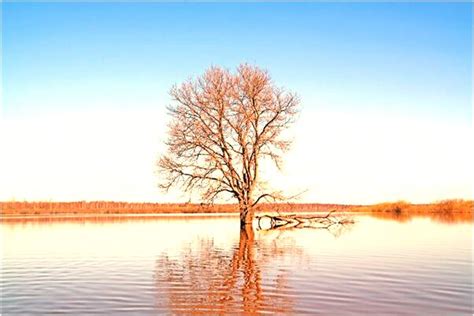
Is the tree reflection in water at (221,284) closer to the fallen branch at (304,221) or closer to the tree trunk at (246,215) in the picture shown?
the tree trunk at (246,215)

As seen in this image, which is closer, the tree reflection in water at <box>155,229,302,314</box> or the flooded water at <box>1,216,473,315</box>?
the tree reflection in water at <box>155,229,302,314</box>

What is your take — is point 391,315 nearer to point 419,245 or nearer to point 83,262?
point 83,262

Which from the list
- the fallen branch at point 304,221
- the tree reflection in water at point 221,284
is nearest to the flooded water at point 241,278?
the tree reflection in water at point 221,284

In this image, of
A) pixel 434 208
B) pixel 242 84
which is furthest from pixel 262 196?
pixel 434 208

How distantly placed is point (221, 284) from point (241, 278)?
3.36 ft

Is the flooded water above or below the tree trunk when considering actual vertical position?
below

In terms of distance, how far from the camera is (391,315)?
927 centimetres

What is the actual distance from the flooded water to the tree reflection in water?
0.02 meters

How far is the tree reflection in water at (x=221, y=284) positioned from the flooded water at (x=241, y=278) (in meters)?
0.02

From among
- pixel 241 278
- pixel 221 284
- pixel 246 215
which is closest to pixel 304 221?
pixel 246 215

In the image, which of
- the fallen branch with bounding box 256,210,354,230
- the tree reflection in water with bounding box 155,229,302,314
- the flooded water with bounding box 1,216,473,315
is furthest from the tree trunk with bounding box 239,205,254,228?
the tree reflection in water with bounding box 155,229,302,314

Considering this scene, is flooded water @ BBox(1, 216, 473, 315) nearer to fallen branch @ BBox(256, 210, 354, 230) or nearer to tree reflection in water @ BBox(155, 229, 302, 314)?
tree reflection in water @ BBox(155, 229, 302, 314)

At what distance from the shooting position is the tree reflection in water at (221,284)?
9898mm

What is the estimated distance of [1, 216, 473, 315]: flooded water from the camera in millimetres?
10078
